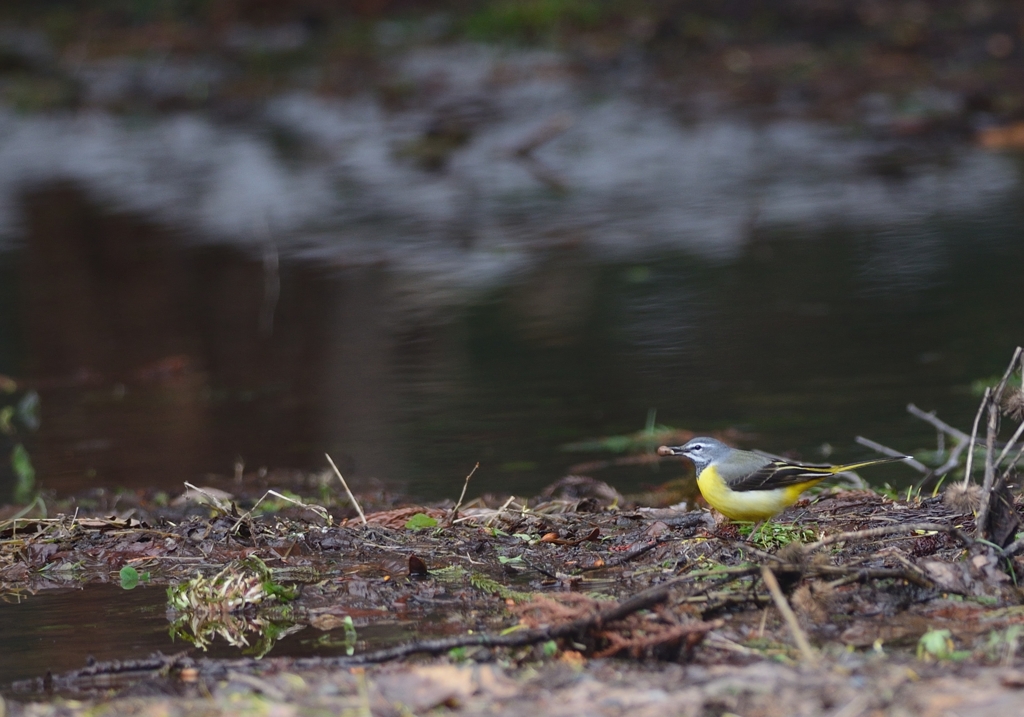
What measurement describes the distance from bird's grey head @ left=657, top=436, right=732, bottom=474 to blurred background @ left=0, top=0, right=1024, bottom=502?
4.20 ft

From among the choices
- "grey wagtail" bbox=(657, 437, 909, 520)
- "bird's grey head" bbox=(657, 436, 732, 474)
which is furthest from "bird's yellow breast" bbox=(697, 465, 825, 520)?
"bird's grey head" bbox=(657, 436, 732, 474)

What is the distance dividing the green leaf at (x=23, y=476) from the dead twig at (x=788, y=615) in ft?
13.4

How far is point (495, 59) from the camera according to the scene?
21.7 metres

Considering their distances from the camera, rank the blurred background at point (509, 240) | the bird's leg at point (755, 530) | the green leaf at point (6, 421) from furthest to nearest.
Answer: the green leaf at point (6, 421) < the blurred background at point (509, 240) < the bird's leg at point (755, 530)

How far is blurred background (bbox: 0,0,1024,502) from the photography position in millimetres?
7363

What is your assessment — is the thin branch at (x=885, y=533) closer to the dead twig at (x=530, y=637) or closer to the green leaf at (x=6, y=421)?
the dead twig at (x=530, y=637)

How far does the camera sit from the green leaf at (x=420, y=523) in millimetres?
4872

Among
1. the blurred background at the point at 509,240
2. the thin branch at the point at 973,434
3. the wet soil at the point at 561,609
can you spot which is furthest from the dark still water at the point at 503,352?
the thin branch at the point at 973,434

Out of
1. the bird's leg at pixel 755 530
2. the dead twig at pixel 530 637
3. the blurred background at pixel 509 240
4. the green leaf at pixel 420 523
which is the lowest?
the blurred background at pixel 509 240

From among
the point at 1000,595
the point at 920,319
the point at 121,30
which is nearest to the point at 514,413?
the point at 920,319

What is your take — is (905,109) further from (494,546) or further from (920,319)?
(494,546)

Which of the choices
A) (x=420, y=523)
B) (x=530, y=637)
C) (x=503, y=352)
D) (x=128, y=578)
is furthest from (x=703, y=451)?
(x=503, y=352)

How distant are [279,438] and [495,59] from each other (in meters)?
15.2

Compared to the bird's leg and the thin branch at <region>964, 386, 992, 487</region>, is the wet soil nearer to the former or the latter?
the bird's leg
